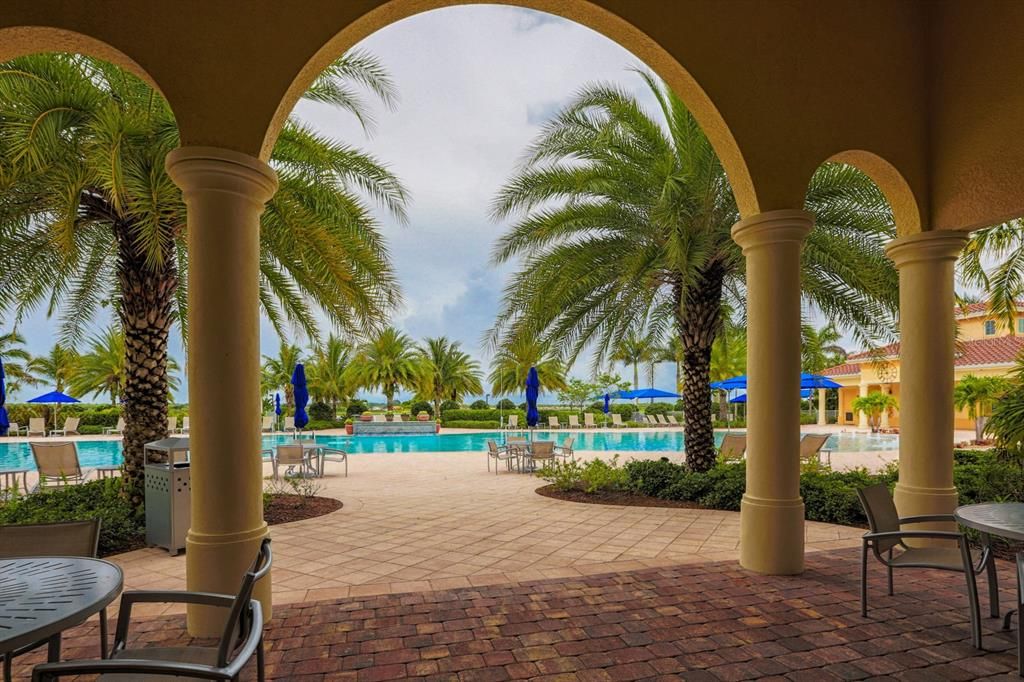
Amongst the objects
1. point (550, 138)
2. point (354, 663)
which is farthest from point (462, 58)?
point (354, 663)

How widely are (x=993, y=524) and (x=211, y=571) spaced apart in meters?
5.57

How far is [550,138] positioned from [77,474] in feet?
34.0

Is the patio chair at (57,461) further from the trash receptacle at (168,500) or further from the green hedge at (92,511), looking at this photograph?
the trash receptacle at (168,500)

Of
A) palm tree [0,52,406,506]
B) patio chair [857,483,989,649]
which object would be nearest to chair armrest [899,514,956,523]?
patio chair [857,483,989,649]

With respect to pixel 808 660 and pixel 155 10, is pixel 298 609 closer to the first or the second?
pixel 808 660

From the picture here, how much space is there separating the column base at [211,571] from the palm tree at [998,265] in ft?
41.6

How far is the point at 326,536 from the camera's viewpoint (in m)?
7.44

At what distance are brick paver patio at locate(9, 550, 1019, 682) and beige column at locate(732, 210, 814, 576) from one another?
37cm

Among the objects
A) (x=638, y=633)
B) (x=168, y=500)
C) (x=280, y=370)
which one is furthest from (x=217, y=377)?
(x=280, y=370)

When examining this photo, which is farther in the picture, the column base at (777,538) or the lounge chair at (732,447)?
the lounge chair at (732,447)

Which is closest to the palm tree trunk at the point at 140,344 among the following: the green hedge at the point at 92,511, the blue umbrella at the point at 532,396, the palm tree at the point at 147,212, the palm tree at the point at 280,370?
the palm tree at the point at 147,212

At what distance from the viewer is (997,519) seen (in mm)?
4164

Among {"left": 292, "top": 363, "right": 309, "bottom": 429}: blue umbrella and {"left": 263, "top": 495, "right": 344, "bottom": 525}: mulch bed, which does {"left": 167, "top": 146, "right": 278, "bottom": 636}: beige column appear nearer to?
{"left": 263, "top": 495, "right": 344, "bottom": 525}: mulch bed

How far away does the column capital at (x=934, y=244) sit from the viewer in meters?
6.26
